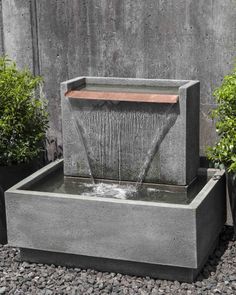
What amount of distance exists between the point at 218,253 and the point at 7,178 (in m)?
1.91

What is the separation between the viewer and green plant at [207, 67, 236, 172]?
515 cm

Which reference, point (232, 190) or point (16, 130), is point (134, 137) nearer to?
point (232, 190)

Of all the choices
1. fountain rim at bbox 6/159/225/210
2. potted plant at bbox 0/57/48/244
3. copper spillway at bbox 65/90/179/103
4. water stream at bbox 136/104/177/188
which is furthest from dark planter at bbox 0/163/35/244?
water stream at bbox 136/104/177/188

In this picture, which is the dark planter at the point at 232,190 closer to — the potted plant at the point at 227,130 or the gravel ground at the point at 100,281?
the potted plant at the point at 227,130

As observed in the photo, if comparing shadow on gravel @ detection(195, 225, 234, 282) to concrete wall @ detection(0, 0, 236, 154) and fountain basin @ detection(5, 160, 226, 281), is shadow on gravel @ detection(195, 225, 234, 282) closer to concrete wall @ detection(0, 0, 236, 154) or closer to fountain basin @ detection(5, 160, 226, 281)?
fountain basin @ detection(5, 160, 226, 281)

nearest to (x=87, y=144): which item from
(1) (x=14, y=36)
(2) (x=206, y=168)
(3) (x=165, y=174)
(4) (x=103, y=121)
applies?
(4) (x=103, y=121)

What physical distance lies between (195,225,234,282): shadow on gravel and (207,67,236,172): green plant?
721mm

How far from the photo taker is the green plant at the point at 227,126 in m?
5.15

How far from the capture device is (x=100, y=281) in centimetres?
511

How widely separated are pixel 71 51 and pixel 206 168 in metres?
1.71

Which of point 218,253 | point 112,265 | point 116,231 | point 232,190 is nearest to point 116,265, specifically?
point 112,265

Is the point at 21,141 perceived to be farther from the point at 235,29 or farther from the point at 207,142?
the point at 235,29

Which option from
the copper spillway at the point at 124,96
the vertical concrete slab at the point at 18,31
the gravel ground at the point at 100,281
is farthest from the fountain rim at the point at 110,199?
the vertical concrete slab at the point at 18,31

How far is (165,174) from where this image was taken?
550cm
